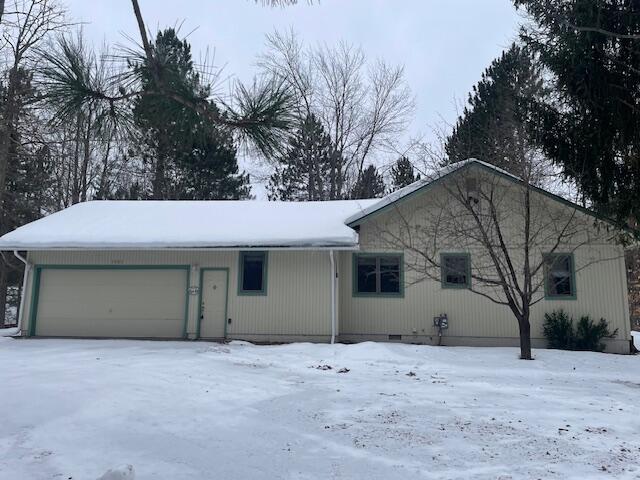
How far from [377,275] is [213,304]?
4.67 meters

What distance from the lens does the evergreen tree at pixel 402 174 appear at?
928 inches

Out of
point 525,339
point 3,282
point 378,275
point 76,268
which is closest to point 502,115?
point 378,275

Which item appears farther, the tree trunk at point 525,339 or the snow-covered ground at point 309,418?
the tree trunk at point 525,339

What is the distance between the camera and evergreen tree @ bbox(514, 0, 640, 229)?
695 centimetres

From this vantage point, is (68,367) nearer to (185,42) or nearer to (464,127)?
(185,42)

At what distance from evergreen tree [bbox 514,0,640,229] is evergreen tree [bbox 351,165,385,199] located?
57.1 feet

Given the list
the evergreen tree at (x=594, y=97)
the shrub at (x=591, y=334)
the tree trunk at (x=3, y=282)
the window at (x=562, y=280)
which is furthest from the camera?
the tree trunk at (x=3, y=282)

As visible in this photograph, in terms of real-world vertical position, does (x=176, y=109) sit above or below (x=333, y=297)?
above

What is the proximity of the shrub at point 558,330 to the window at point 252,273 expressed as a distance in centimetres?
766

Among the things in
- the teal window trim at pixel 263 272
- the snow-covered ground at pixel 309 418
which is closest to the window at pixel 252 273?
the teal window trim at pixel 263 272

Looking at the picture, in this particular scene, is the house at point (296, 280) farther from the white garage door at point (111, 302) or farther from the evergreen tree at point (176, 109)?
the evergreen tree at point (176, 109)

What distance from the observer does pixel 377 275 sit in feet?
44.9

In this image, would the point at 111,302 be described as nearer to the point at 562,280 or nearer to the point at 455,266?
the point at 455,266

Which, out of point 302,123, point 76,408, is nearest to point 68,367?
point 76,408
